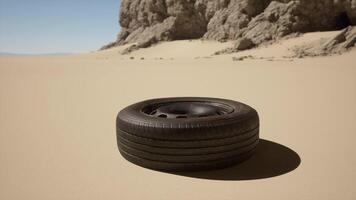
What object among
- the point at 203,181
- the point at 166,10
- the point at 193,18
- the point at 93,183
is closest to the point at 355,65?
the point at 203,181

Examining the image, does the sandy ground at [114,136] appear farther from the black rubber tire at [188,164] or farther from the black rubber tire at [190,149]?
the black rubber tire at [190,149]

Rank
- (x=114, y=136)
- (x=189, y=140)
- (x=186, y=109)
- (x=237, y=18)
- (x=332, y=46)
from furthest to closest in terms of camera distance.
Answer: (x=237, y=18), (x=332, y=46), (x=114, y=136), (x=186, y=109), (x=189, y=140)

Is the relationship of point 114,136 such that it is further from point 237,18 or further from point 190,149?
point 237,18

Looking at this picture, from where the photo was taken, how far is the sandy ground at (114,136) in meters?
3.03

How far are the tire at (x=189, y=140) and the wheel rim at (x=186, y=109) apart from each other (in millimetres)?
529

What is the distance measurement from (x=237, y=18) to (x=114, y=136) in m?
24.2

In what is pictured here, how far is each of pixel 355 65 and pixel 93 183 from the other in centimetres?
1103

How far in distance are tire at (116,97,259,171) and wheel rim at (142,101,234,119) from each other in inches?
20.8

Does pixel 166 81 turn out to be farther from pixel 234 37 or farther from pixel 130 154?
Answer: pixel 234 37

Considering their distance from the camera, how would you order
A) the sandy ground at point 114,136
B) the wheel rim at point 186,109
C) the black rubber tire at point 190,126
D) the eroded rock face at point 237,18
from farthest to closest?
the eroded rock face at point 237,18
the wheel rim at point 186,109
the black rubber tire at point 190,126
the sandy ground at point 114,136

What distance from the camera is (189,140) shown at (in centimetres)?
329

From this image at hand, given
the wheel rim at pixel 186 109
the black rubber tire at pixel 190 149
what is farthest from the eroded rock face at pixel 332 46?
the black rubber tire at pixel 190 149

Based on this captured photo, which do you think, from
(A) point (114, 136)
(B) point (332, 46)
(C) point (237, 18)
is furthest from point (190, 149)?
(C) point (237, 18)

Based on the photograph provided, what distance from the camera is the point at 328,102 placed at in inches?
249
